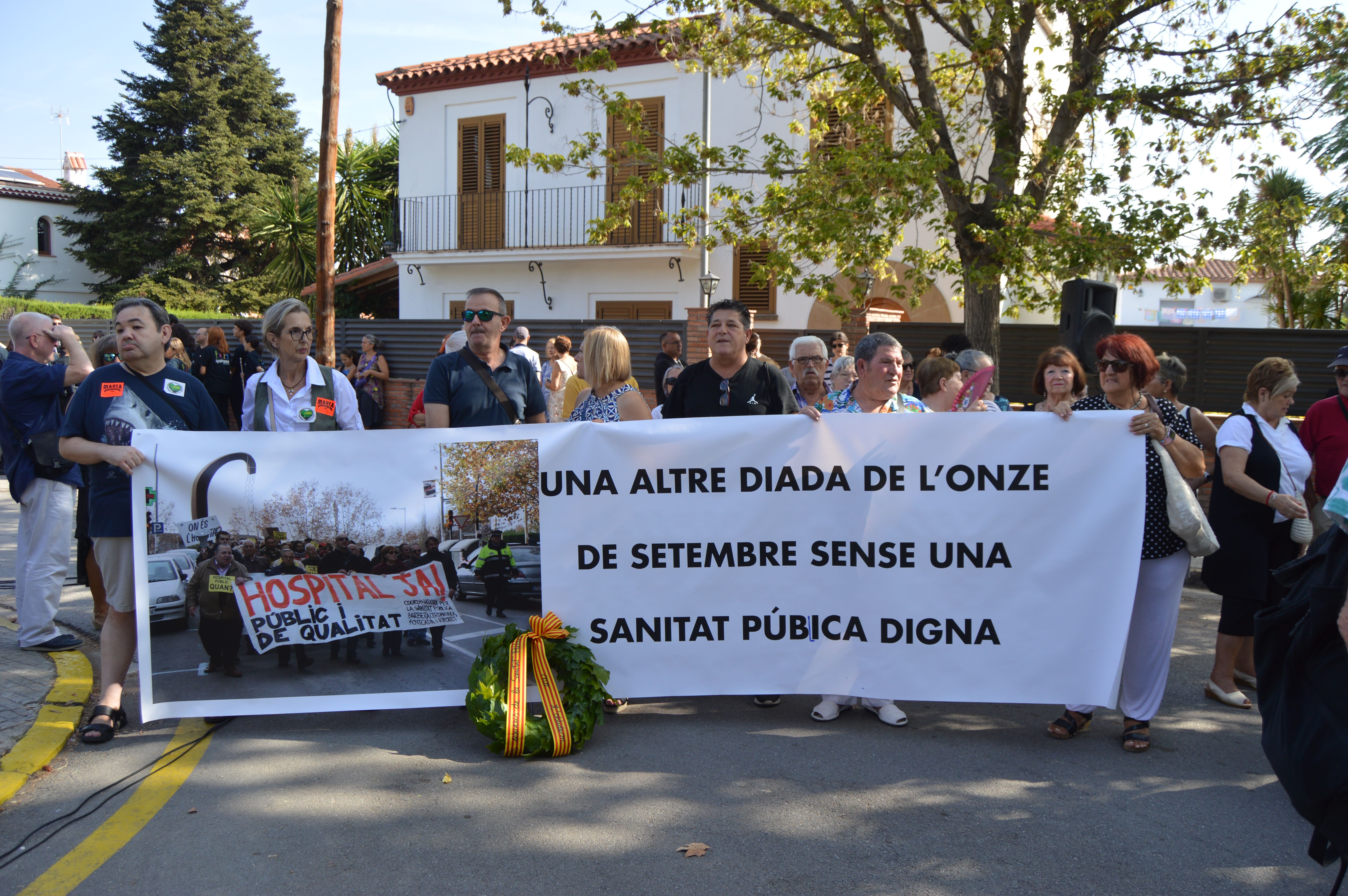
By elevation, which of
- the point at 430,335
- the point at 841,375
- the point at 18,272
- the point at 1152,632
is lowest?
the point at 1152,632

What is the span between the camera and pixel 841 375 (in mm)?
8969

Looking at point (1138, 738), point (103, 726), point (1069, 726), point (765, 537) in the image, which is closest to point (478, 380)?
point (765, 537)

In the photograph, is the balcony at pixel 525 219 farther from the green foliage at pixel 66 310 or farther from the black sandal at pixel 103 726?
the black sandal at pixel 103 726

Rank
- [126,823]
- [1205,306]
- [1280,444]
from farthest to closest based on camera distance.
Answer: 1. [1205,306]
2. [1280,444]
3. [126,823]

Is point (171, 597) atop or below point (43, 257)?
below

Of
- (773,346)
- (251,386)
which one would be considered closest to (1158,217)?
(773,346)

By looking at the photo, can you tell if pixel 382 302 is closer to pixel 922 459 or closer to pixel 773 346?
pixel 773 346

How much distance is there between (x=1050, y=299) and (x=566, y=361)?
6.17m

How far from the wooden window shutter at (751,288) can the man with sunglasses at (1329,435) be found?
580 inches

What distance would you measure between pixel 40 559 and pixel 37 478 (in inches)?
18.5

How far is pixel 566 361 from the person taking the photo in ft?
38.3

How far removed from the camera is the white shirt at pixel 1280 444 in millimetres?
5012

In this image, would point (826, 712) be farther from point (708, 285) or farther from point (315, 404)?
point (708, 285)

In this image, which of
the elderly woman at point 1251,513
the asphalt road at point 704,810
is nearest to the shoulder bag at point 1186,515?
the elderly woman at point 1251,513
